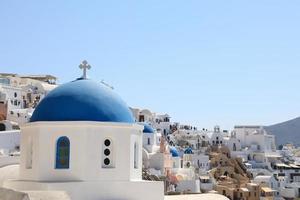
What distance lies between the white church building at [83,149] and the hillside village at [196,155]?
3.63 meters

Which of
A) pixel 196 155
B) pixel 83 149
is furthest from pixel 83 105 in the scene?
pixel 196 155

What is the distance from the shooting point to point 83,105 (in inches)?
452

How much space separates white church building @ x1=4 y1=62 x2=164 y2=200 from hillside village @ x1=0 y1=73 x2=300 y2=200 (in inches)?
143

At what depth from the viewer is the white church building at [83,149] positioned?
36.6ft

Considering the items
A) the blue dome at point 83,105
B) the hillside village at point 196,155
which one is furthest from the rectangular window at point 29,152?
the hillside village at point 196,155

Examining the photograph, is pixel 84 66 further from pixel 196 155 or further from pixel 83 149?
pixel 196 155

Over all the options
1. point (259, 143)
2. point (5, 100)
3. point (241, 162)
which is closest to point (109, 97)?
point (5, 100)

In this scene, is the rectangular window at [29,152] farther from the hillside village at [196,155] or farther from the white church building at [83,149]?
the hillside village at [196,155]

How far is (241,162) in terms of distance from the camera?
198 ft

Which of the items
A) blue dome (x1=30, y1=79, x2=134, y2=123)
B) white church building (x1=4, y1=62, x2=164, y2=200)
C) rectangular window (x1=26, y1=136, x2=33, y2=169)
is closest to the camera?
white church building (x1=4, y1=62, x2=164, y2=200)

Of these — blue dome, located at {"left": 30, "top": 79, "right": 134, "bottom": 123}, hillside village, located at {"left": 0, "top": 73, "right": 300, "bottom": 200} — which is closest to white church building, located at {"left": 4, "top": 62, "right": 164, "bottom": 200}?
blue dome, located at {"left": 30, "top": 79, "right": 134, "bottom": 123}

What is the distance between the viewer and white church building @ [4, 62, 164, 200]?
11.1 meters

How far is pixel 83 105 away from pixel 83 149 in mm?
1004

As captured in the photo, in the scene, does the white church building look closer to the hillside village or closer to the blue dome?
the blue dome
